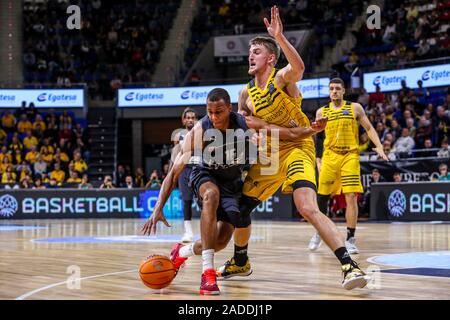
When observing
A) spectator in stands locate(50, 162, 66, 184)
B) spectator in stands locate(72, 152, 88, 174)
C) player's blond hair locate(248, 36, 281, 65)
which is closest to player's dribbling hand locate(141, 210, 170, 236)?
player's blond hair locate(248, 36, 281, 65)

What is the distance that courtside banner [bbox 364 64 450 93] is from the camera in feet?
68.6

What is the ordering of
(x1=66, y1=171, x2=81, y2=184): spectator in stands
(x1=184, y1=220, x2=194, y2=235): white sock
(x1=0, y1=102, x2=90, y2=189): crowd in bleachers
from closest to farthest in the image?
(x1=184, y1=220, x2=194, y2=235): white sock < (x1=66, y1=171, x2=81, y2=184): spectator in stands < (x1=0, y1=102, x2=90, y2=189): crowd in bleachers

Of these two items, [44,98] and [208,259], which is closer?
[208,259]

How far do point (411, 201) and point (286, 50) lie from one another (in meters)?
Result: 11.8

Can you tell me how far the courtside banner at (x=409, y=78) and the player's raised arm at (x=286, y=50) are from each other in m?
15.0

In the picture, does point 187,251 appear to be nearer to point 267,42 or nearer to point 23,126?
point 267,42

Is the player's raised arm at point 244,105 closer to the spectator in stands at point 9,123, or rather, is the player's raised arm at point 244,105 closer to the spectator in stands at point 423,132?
the spectator in stands at point 423,132

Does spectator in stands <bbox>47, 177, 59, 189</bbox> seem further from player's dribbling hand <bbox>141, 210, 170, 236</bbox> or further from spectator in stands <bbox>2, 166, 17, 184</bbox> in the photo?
player's dribbling hand <bbox>141, 210, 170, 236</bbox>

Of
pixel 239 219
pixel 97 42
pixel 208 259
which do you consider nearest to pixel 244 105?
pixel 239 219

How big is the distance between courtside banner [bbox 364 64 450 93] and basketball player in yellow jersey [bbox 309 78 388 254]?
11.1m

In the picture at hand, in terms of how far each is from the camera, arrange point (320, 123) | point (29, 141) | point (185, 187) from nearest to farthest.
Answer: point (320, 123), point (185, 187), point (29, 141)

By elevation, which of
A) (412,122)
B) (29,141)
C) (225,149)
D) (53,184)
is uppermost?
(412,122)

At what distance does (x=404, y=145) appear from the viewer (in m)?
18.9
